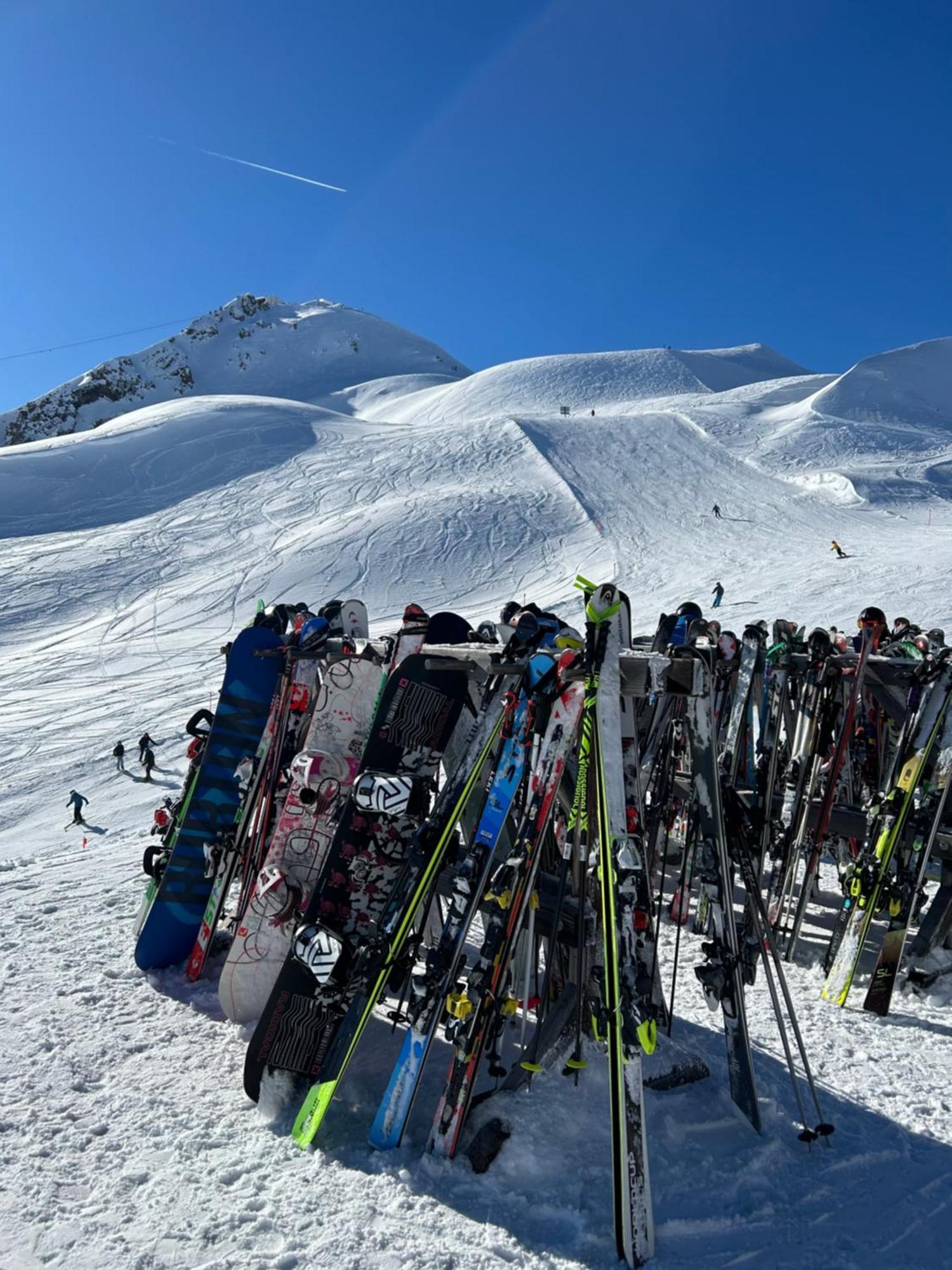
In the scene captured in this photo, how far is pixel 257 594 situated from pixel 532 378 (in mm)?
56219

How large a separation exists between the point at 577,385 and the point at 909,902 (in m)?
73.5

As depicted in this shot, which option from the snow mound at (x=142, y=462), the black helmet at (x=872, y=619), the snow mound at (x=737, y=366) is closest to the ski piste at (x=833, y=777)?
the black helmet at (x=872, y=619)

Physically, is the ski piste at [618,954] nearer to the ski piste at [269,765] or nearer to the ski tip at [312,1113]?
the ski tip at [312,1113]

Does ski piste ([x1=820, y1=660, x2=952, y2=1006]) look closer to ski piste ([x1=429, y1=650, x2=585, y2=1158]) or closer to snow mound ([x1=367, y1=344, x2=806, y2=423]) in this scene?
ski piste ([x1=429, y1=650, x2=585, y2=1158])

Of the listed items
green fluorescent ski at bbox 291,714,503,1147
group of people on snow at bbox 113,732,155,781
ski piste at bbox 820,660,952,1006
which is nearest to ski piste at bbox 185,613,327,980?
green fluorescent ski at bbox 291,714,503,1147

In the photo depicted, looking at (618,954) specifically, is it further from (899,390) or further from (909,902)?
(899,390)

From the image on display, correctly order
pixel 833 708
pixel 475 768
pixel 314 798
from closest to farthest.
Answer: pixel 475 768, pixel 314 798, pixel 833 708

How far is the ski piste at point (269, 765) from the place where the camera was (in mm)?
5430

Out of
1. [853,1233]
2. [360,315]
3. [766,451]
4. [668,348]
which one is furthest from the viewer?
[360,315]

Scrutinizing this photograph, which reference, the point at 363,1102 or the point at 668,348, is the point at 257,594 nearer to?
the point at 363,1102

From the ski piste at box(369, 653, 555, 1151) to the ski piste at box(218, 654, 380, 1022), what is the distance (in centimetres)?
121

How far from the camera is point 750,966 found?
12.4 ft

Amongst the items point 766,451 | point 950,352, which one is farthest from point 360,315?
point 766,451

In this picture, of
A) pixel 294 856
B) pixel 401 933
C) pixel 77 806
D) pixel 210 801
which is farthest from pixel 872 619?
pixel 77 806
